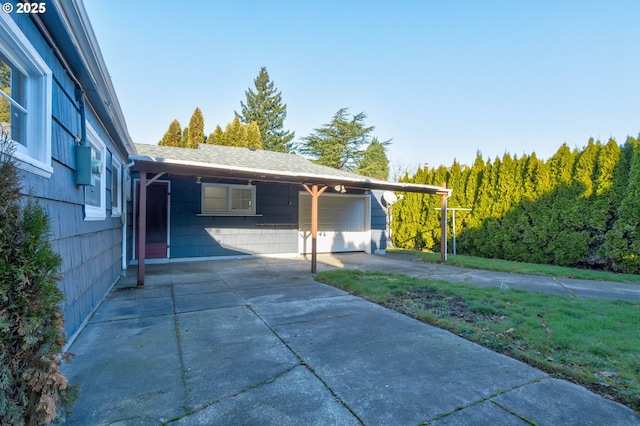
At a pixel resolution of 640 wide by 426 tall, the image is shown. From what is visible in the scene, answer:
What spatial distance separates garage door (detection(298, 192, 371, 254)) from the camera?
1002 centimetres

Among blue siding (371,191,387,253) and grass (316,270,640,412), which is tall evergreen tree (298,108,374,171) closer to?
blue siding (371,191,387,253)

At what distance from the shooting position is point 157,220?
25.7 feet

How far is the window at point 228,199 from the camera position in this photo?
27.6 ft

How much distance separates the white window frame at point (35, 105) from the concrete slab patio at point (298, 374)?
1.51 m

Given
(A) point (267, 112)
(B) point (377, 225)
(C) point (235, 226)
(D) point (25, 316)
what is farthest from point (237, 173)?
(A) point (267, 112)

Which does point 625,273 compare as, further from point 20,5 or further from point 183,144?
point 183,144

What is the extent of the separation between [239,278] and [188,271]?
4.75 feet

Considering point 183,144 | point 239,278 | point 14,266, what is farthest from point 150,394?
point 183,144

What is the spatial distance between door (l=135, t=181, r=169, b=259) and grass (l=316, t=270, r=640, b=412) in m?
4.86

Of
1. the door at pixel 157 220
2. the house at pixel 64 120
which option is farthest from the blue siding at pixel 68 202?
the door at pixel 157 220

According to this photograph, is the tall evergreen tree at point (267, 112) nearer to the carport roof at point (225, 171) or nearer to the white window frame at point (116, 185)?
the carport roof at point (225, 171)

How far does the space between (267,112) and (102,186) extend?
26.4 meters

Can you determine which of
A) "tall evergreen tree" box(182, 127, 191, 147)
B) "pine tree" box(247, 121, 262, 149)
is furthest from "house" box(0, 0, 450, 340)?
"pine tree" box(247, 121, 262, 149)

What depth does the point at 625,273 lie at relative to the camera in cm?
716
